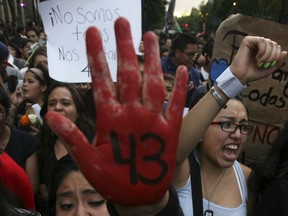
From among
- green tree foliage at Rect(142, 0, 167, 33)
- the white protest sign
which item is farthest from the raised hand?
green tree foliage at Rect(142, 0, 167, 33)

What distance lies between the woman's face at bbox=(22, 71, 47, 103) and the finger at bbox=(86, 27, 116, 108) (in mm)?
3237

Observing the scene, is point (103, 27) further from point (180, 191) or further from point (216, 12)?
point (216, 12)

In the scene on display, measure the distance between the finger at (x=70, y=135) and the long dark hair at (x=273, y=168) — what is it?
3.62ft

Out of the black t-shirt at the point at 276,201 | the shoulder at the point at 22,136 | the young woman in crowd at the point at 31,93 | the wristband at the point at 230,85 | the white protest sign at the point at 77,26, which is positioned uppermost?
the wristband at the point at 230,85

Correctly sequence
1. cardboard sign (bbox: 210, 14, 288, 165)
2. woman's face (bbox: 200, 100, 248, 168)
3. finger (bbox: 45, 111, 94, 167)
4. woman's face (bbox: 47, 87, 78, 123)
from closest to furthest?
1. finger (bbox: 45, 111, 94, 167)
2. woman's face (bbox: 200, 100, 248, 168)
3. cardboard sign (bbox: 210, 14, 288, 165)
4. woman's face (bbox: 47, 87, 78, 123)

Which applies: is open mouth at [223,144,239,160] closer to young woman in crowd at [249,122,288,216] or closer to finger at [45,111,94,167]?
young woman in crowd at [249,122,288,216]

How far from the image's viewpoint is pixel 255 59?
1.36 meters

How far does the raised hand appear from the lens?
1.31 metres

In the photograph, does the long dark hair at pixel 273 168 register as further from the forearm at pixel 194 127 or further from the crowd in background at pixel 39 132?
the forearm at pixel 194 127

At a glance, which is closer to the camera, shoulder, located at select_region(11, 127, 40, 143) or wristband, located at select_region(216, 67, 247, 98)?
wristband, located at select_region(216, 67, 247, 98)

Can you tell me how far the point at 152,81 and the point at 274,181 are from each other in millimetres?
1028

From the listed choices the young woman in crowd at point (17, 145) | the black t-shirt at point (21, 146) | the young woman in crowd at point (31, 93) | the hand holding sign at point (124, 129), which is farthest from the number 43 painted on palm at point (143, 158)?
the young woman in crowd at point (31, 93)

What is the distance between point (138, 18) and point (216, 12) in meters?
11.4

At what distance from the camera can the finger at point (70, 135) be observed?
96 centimetres
